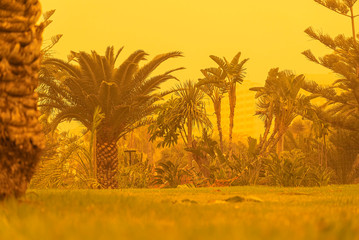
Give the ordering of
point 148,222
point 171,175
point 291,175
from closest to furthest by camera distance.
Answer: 1. point 148,222
2. point 291,175
3. point 171,175

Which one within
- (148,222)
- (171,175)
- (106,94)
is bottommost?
(171,175)

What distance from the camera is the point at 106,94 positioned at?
52.5 feet

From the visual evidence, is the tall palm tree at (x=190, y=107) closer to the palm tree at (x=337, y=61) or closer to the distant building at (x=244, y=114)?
the palm tree at (x=337, y=61)

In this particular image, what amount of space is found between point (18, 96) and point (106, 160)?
11.6 meters

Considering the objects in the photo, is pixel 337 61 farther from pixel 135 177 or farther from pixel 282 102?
pixel 135 177

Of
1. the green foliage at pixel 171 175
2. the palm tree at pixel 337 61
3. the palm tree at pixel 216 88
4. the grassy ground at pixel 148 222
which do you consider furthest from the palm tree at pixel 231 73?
the grassy ground at pixel 148 222

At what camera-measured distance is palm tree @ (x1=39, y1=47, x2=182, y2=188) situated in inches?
629

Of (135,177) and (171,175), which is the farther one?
(135,177)

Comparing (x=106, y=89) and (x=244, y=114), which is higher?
(x=244, y=114)

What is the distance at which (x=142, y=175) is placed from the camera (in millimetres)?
15391

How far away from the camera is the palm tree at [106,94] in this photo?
15969 mm

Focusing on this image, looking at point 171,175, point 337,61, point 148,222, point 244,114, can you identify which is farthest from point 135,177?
point 244,114

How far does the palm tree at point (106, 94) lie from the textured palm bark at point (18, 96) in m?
10.8

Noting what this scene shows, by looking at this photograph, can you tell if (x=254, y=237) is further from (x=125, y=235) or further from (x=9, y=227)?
(x=9, y=227)
